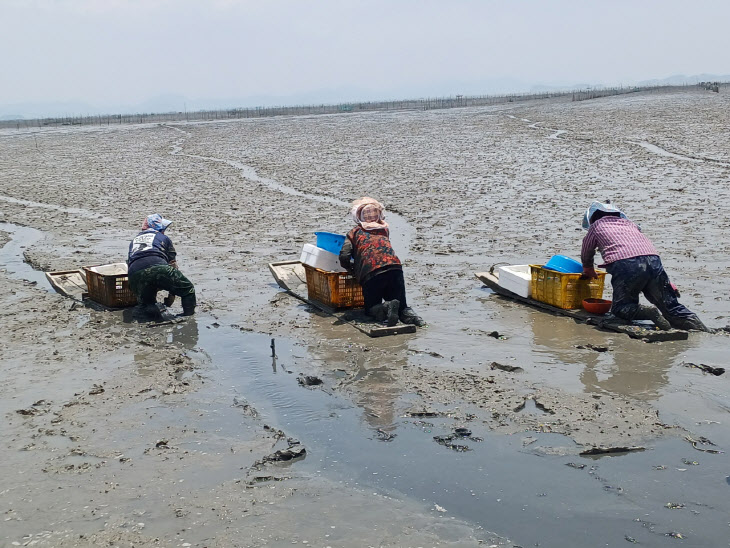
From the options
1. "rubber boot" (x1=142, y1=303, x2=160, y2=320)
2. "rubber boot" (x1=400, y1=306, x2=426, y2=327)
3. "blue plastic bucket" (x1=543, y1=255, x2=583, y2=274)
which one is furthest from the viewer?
"rubber boot" (x1=142, y1=303, x2=160, y2=320)

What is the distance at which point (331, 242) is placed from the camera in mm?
9633

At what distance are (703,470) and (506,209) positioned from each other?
11.6 m

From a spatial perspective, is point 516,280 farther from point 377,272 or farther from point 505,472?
point 505,472

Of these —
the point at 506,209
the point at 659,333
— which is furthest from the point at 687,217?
the point at 659,333

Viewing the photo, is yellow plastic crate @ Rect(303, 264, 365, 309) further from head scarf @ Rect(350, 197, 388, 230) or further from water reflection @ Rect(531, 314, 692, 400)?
water reflection @ Rect(531, 314, 692, 400)

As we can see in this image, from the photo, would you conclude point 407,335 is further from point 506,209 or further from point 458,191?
point 458,191

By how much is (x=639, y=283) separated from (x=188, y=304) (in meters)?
4.96

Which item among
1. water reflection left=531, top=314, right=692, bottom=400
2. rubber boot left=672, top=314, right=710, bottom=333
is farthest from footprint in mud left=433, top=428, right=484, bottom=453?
rubber boot left=672, top=314, right=710, bottom=333

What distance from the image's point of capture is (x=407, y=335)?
8422mm

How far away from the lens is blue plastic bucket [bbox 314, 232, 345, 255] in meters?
9.59

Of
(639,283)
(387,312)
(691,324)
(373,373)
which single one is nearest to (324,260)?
(387,312)

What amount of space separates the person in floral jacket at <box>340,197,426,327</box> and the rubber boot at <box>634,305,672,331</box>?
2177 millimetres

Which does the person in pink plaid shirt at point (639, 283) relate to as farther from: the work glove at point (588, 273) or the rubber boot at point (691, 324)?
the work glove at point (588, 273)

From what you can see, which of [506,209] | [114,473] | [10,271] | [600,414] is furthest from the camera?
[506,209]
